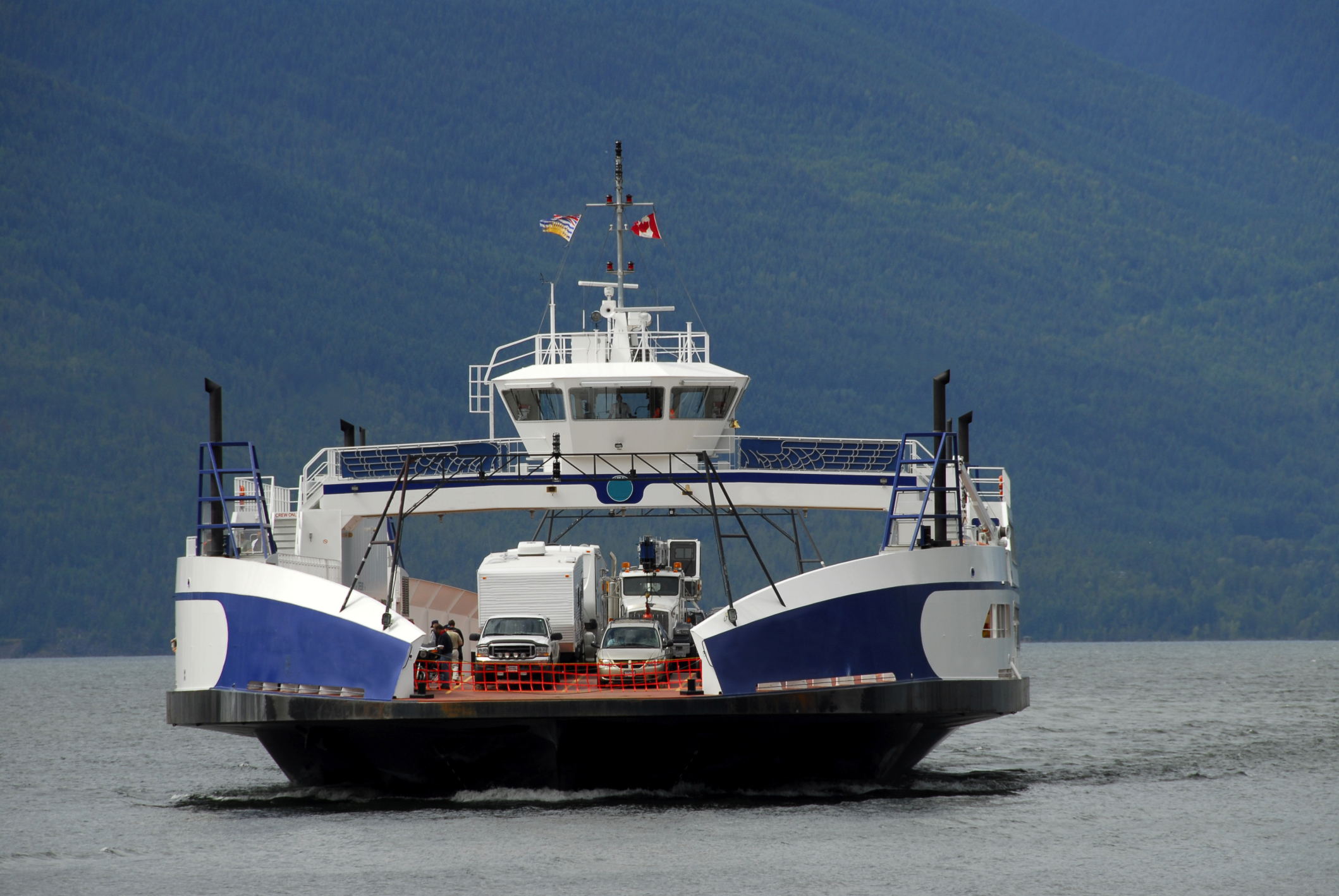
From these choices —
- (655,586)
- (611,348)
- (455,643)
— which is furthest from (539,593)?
(655,586)

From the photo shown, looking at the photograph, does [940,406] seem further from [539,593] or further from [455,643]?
[455,643]

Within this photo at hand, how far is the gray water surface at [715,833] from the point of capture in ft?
71.8

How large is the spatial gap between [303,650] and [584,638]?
775 centimetres

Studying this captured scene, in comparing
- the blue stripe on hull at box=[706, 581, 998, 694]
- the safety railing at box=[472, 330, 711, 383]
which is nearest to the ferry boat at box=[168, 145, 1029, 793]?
the blue stripe on hull at box=[706, 581, 998, 694]

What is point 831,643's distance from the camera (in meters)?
24.0

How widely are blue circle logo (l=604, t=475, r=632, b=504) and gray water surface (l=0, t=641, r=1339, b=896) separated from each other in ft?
18.7

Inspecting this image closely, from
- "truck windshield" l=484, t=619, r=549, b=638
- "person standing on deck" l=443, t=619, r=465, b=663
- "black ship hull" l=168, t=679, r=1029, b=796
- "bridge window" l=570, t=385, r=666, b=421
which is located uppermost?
"bridge window" l=570, t=385, r=666, b=421

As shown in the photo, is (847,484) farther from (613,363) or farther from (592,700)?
(592,700)

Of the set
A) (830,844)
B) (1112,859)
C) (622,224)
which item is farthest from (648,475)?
(1112,859)

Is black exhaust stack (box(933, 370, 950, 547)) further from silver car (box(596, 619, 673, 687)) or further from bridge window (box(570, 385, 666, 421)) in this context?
bridge window (box(570, 385, 666, 421))

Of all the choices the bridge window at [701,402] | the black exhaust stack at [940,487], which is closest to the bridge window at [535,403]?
the bridge window at [701,402]

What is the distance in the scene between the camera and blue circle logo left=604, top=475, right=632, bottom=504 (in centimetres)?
2931

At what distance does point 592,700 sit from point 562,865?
229cm

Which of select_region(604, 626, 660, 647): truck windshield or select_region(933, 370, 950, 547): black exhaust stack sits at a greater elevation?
select_region(933, 370, 950, 547): black exhaust stack
